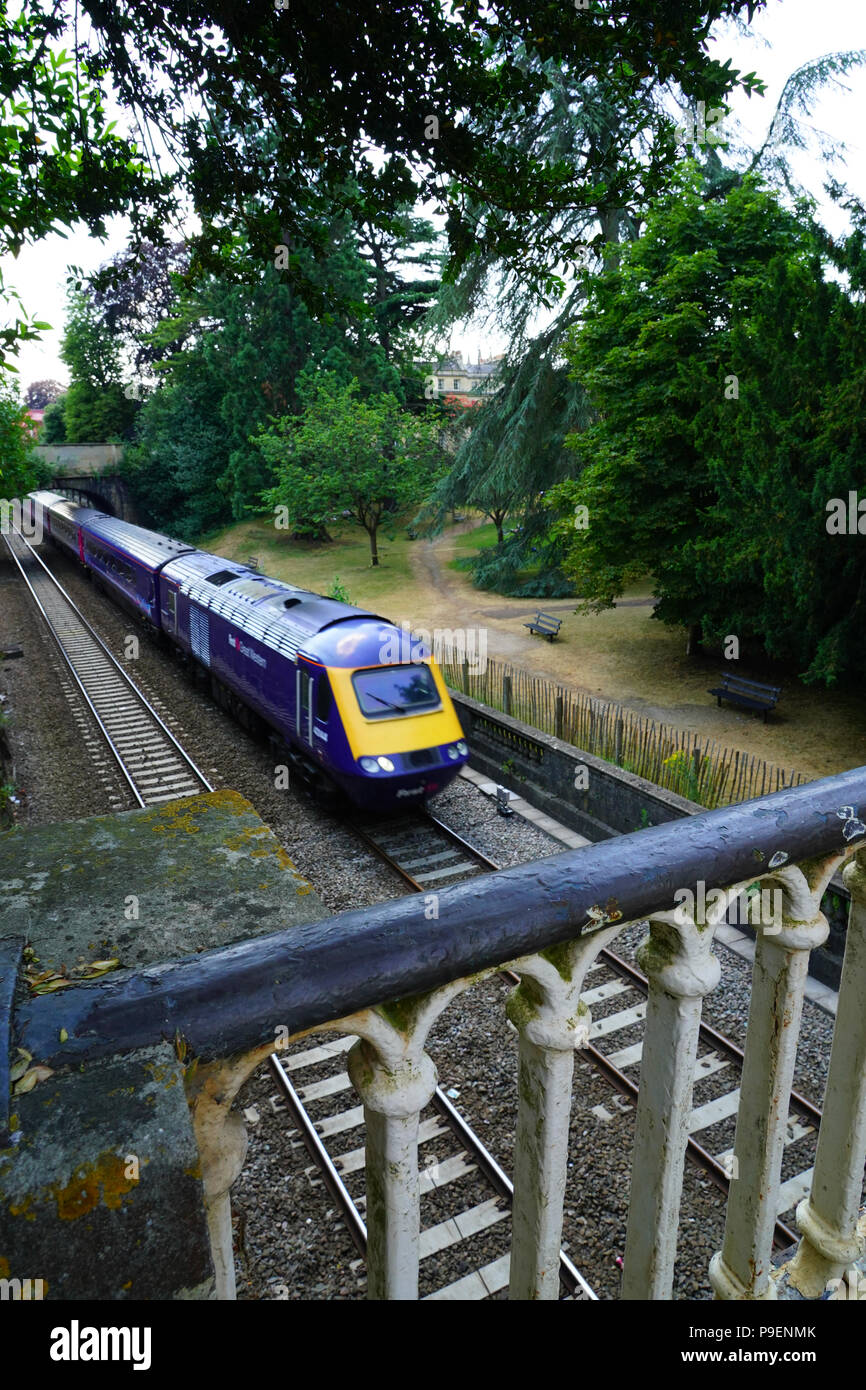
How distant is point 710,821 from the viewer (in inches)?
62.7

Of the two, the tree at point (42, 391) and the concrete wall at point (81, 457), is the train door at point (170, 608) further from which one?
the tree at point (42, 391)

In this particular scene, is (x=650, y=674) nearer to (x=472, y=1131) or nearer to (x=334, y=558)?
(x=472, y=1131)

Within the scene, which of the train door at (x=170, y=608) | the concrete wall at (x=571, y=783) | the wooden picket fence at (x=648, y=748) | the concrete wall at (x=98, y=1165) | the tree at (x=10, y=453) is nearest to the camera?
the concrete wall at (x=98, y=1165)

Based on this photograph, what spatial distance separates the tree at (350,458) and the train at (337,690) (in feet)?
64.1

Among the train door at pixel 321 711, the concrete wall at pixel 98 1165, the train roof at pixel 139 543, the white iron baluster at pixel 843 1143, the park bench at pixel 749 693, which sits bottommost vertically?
the park bench at pixel 749 693

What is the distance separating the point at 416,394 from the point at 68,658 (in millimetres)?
32978

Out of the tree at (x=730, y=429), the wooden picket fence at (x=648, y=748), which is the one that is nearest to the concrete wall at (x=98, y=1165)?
the wooden picket fence at (x=648, y=748)

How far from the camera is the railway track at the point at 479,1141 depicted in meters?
5.53

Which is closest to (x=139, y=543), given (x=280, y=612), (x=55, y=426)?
(x=280, y=612)

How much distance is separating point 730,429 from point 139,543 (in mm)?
16941

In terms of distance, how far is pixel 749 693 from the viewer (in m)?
15.4

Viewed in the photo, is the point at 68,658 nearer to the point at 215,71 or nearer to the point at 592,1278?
the point at 215,71

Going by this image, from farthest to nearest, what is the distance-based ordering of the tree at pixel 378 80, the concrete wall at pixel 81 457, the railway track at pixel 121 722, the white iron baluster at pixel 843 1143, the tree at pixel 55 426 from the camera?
the tree at pixel 55 426
the concrete wall at pixel 81 457
the railway track at pixel 121 722
the tree at pixel 378 80
the white iron baluster at pixel 843 1143
